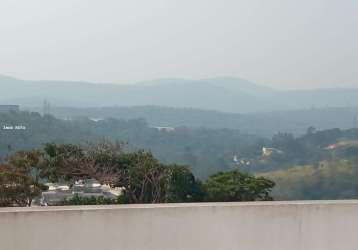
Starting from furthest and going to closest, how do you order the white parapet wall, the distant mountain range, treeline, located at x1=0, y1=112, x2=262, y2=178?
the distant mountain range, treeline, located at x1=0, y1=112, x2=262, y2=178, the white parapet wall

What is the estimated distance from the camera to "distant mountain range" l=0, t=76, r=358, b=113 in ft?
233

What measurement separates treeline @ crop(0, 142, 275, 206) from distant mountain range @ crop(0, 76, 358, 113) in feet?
185

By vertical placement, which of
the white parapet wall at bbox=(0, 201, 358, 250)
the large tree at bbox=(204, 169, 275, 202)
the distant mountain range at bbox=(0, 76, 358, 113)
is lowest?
the large tree at bbox=(204, 169, 275, 202)

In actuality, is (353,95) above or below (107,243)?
above

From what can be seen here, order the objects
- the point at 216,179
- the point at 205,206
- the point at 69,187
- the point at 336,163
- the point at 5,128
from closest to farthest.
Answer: the point at 205,206
the point at 69,187
the point at 216,179
the point at 336,163
the point at 5,128

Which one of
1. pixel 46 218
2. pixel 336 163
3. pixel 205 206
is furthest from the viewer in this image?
pixel 336 163

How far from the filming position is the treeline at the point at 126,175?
8312 mm

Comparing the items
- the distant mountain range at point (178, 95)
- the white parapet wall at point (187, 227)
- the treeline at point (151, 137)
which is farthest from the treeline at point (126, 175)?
the distant mountain range at point (178, 95)

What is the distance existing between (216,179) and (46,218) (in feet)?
30.6

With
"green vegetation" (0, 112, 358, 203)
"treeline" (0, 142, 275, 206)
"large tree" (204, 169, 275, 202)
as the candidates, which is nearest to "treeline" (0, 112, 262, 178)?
"green vegetation" (0, 112, 358, 203)

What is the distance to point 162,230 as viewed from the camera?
7.79 feet

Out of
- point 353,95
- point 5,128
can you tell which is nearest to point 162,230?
point 5,128

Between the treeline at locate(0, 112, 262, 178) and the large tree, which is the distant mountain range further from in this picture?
the large tree

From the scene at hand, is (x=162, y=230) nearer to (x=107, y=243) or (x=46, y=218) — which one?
(x=107, y=243)
